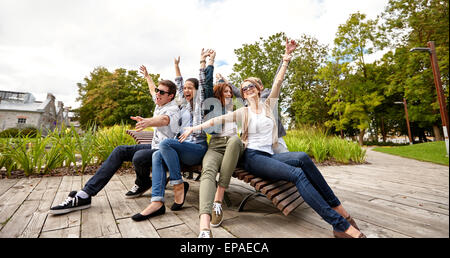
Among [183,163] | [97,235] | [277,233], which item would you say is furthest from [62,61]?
[277,233]

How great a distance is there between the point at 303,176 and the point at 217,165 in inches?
28.6

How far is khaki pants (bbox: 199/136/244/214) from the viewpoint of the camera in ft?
4.97

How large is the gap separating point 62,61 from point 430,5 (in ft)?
10.9

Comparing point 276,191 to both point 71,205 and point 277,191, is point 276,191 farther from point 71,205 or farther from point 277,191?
point 71,205

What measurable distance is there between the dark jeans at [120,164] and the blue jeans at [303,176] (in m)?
1.10

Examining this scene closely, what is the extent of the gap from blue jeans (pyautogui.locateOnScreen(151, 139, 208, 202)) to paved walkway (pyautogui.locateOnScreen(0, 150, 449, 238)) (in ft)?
0.90

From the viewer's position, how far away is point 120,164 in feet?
6.65

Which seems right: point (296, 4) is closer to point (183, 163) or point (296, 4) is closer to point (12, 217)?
point (183, 163)

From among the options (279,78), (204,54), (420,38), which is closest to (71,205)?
(204,54)

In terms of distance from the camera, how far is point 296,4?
186 centimetres

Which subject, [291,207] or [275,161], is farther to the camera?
[275,161]

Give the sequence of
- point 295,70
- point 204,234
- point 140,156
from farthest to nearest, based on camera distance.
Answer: point 295,70 < point 140,156 < point 204,234

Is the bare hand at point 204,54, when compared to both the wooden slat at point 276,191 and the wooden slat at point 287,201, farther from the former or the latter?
the wooden slat at point 287,201
